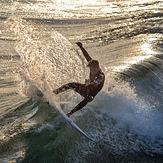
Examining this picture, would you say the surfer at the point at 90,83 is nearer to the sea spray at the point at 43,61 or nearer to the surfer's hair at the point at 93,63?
the surfer's hair at the point at 93,63

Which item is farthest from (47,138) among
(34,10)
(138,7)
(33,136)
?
(138,7)

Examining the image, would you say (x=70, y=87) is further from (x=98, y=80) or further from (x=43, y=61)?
(x=43, y=61)

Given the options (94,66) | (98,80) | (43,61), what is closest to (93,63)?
(94,66)

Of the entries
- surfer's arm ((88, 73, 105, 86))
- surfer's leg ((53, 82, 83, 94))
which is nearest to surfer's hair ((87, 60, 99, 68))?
surfer's arm ((88, 73, 105, 86))

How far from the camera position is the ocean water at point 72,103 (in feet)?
13.2

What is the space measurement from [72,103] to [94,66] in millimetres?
1603

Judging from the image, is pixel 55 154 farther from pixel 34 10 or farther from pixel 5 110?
pixel 34 10

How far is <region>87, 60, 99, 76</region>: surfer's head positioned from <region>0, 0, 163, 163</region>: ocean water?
996mm

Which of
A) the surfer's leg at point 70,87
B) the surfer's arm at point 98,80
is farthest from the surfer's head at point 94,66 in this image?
the surfer's leg at point 70,87

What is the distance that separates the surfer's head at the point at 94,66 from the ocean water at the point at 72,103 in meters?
1.00

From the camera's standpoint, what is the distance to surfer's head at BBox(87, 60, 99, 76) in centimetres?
437

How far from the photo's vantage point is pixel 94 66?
439 centimetres

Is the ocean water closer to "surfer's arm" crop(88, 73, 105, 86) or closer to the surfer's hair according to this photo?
"surfer's arm" crop(88, 73, 105, 86)

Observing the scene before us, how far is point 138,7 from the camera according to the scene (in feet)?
49.7
